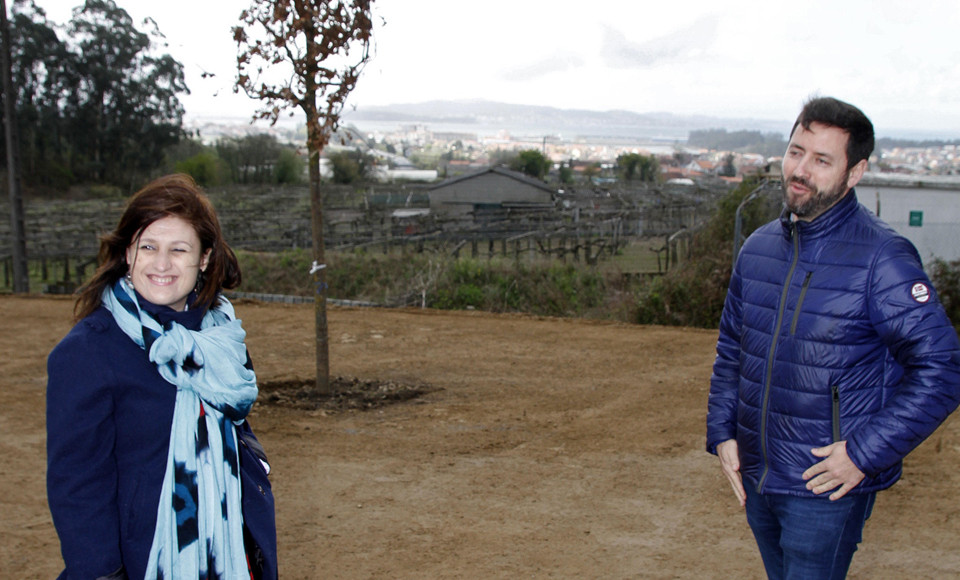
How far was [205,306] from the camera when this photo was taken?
235 centimetres

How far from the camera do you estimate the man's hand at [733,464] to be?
2.72 meters

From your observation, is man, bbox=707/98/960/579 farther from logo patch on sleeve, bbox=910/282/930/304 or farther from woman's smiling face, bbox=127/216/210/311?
woman's smiling face, bbox=127/216/210/311

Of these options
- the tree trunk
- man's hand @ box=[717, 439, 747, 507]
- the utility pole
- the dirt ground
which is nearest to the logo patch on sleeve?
man's hand @ box=[717, 439, 747, 507]

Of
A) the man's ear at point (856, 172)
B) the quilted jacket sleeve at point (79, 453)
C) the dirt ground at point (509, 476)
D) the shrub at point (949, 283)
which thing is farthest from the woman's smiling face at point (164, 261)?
the shrub at point (949, 283)

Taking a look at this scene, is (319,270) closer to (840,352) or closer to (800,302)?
(800,302)

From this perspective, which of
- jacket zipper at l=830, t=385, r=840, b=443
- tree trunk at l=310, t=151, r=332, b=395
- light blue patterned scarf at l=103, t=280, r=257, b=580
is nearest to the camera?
light blue patterned scarf at l=103, t=280, r=257, b=580

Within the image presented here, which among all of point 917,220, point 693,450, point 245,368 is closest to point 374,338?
point 693,450

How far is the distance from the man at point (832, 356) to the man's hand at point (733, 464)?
2.8 inches

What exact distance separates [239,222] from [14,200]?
15952 mm

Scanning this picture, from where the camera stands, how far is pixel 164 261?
2217mm

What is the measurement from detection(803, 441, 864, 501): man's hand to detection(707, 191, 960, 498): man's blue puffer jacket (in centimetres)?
4

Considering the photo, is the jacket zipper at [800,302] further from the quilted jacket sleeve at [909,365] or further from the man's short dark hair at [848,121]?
the man's short dark hair at [848,121]

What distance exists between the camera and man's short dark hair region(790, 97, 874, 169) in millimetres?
2459

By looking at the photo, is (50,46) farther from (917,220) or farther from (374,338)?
(917,220)
